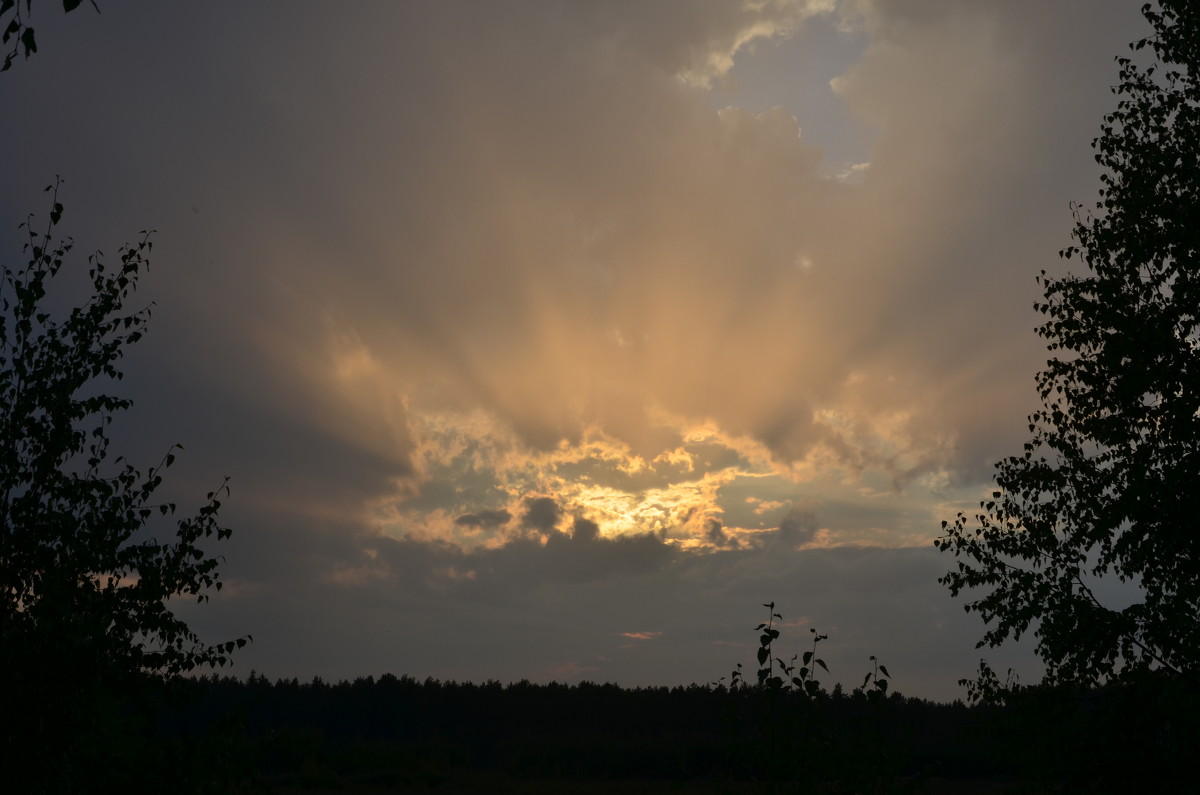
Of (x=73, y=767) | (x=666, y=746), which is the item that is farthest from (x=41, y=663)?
(x=666, y=746)

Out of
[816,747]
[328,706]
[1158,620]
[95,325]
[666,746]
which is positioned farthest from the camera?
[328,706]

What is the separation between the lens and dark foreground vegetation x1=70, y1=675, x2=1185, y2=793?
29.7 feet

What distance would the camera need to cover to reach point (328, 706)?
287 feet

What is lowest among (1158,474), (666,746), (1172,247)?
(666,746)

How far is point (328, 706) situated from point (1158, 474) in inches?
3325

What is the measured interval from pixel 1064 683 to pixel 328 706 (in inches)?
3233

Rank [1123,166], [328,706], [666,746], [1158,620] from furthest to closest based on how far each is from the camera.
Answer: [328,706]
[666,746]
[1123,166]
[1158,620]

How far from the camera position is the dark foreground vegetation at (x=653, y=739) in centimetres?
904

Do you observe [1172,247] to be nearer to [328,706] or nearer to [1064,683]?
[1064,683]

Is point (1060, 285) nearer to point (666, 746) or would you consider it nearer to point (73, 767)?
point (73, 767)

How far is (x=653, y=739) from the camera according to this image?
239ft

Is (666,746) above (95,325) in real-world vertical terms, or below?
below

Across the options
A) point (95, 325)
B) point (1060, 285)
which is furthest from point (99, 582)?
point (1060, 285)

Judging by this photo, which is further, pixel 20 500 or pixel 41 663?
pixel 20 500
